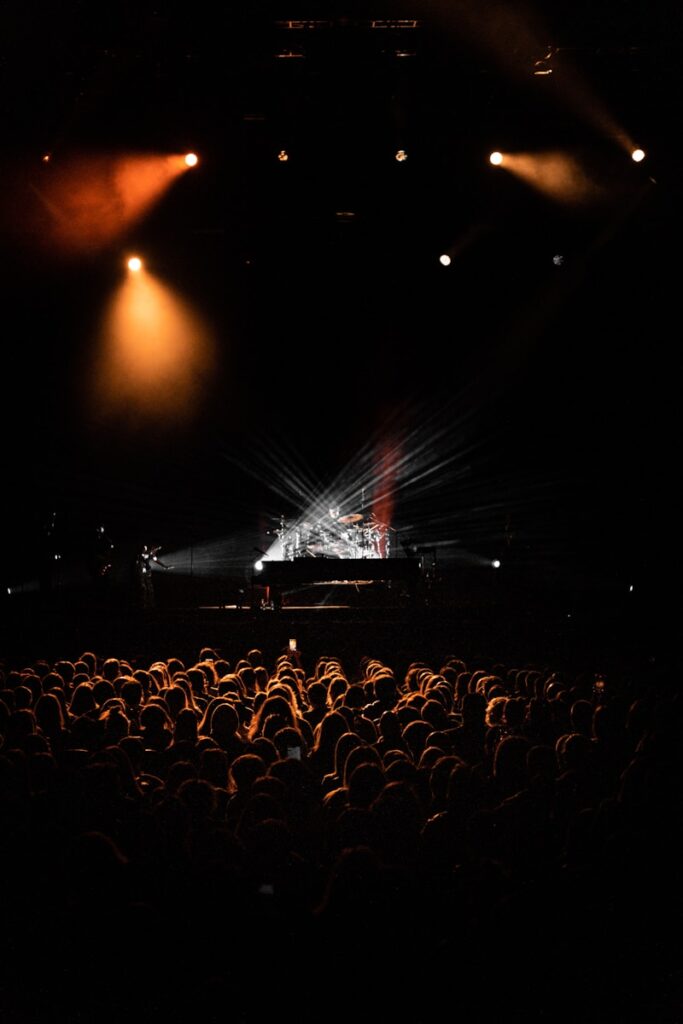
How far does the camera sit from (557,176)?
49.1 feet

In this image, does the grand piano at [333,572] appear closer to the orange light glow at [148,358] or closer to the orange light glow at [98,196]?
the orange light glow at [148,358]

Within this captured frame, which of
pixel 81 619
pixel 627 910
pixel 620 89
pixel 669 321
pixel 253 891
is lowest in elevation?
pixel 627 910

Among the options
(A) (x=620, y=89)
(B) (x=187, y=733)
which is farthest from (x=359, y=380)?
(B) (x=187, y=733)

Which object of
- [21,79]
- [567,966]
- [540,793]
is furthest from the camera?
[21,79]

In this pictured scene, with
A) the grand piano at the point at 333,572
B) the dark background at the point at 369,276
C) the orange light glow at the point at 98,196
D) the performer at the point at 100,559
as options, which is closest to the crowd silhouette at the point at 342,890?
the dark background at the point at 369,276

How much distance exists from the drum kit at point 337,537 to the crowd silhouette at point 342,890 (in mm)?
12602

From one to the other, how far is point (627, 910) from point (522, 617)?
36.0 ft

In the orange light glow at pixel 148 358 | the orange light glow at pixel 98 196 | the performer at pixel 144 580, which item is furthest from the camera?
the orange light glow at pixel 148 358

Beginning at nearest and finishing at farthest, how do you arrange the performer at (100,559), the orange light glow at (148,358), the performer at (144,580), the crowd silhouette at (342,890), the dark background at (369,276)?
the crowd silhouette at (342,890)
the dark background at (369,276)
the performer at (144,580)
the performer at (100,559)
the orange light glow at (148,358)

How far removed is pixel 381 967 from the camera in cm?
374

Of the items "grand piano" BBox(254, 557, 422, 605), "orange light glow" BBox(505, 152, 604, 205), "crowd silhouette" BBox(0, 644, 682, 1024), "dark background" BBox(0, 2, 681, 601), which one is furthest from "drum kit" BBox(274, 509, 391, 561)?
"crowd silhouette" BBox(0, 644, 682, 1024)

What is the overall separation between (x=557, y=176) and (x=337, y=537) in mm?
8548

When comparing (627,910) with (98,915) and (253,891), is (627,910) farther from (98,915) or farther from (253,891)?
(98,915)

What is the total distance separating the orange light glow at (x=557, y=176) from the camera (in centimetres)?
1459
